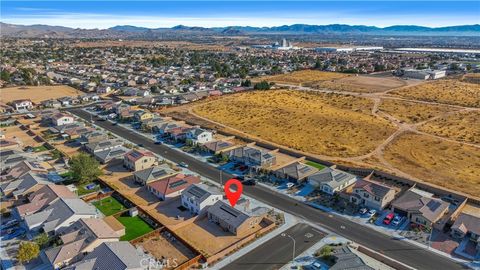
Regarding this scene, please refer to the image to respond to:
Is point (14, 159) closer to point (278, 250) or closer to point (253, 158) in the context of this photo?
point (253, 158)

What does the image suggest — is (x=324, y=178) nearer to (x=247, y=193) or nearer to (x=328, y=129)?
(x=247, y=193)

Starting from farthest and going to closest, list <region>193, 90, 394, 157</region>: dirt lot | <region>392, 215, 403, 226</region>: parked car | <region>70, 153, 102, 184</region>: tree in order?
<region>193, 90, 394, 157</region>: dirt lot → <region>70, 153, 102, 184</region>: tree → <region>392, 215, 403, 226</region>: parked car

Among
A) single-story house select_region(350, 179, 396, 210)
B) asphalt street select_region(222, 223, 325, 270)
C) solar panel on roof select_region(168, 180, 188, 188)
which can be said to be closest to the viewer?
asphalt street select_region(222, 223, 325, 270)

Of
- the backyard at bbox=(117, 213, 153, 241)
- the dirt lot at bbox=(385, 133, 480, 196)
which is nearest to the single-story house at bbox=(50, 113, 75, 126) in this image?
the backyard at bbox=(117, 213, 153, 241)

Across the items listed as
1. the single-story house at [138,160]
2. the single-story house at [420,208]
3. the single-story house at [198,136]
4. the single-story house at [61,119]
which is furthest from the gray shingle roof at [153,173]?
the single-story house at [61,119]

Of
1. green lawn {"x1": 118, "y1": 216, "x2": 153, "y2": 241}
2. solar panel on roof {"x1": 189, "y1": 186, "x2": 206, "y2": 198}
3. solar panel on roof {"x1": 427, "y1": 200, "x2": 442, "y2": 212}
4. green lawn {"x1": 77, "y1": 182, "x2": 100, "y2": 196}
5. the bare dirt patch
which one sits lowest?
the bare dirt patch

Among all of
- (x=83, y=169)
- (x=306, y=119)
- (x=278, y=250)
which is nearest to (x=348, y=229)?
(x=278, y=250)

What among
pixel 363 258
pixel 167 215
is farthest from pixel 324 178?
pixel 167 215

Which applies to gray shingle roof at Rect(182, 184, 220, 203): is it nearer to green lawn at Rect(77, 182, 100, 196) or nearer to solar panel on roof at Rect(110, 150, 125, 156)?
green lawn at Rect(77, 182, 100, 196)
